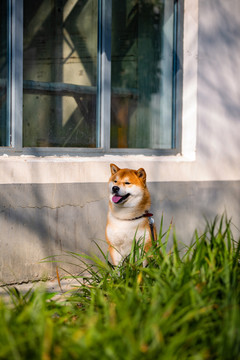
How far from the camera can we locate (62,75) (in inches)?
233

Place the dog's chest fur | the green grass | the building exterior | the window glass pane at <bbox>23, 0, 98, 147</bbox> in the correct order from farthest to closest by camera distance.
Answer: the window glass pane at <bbox>23, 0, 98, 147</bbox>, the building exterior, the dog's chest fur, the green grass

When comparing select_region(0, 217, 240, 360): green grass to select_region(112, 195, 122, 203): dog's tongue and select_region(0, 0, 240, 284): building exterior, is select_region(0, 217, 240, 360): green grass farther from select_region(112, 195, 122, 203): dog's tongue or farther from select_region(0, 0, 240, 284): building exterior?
select_region(0, 0, 240, 284): building exterior

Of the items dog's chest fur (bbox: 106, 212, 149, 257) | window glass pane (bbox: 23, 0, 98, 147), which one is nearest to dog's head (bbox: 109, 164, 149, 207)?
dog's chest fur (bbox: 106, 212, 149, 257)

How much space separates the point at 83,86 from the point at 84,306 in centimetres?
302

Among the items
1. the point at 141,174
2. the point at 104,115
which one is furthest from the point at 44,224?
the point at 104,115

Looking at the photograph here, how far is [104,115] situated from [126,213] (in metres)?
1.52

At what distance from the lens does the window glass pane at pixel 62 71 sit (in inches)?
223

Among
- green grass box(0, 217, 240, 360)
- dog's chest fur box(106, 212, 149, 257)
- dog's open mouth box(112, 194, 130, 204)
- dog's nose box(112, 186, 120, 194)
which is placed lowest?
green grass box(0, 217, 240, 360)

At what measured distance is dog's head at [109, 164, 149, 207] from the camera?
4.76 meters

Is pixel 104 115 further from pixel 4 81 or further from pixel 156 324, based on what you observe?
pixel 156 324

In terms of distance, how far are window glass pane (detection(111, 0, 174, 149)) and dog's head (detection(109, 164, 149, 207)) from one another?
1.36 meters

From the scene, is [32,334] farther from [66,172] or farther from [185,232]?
[185,232]

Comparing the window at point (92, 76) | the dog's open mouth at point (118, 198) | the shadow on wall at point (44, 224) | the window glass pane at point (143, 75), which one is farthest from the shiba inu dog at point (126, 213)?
the window glass pane at point (143, 75)

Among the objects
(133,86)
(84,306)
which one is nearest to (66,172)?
(133,86)
